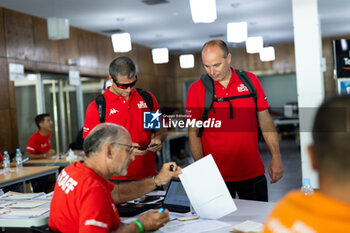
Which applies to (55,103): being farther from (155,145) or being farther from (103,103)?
(155,145)

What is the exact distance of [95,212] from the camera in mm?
1758

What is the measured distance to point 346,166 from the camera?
0.94 metres

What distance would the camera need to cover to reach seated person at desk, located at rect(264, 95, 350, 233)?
0.94m

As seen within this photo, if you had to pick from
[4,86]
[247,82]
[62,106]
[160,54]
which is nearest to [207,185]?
[247,82]

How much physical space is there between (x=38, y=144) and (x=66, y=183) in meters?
5.35

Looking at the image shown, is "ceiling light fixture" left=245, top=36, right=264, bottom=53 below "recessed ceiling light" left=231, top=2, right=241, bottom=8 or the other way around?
below

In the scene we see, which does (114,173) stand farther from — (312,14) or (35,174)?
(312,14)

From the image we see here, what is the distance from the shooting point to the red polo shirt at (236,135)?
9.39ft

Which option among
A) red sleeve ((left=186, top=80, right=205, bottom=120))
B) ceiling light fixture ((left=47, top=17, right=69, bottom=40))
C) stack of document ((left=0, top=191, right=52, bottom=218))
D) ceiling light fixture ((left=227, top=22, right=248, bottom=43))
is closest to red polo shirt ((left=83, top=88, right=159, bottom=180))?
red sleeve ((left=186, top=80, right=205, bottom=120))

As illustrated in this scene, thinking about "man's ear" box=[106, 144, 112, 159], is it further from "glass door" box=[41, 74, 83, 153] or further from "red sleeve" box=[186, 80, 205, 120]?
"glass door" box=[41, 74, 83, 153]

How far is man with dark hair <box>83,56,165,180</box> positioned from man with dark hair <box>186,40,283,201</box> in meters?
0.42

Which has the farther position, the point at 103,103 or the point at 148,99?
the point at 148,99

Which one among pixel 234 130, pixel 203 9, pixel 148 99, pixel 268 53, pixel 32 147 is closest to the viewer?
pixel 234 130

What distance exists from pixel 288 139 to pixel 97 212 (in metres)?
14.3
